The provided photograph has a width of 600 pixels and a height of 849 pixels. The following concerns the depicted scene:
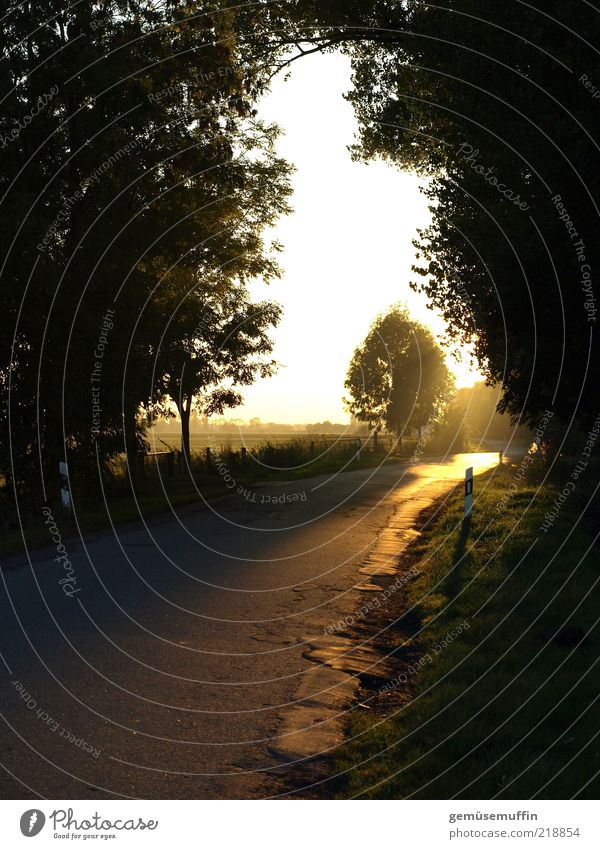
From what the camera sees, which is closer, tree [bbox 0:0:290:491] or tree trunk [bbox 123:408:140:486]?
tree [bbox 0:0:290:491]

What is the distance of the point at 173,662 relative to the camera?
26.6ft

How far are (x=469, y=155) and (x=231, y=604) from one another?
37.2 feet

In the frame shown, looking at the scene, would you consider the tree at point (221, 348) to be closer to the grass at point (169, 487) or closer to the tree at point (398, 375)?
the grass at point (169, 487)

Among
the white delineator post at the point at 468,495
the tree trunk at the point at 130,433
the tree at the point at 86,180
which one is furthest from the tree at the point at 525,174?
the tree trunk at the point at 130,433

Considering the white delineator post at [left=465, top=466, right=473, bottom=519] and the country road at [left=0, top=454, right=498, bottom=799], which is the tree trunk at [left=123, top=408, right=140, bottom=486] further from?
the white delineator post at [left=465, top=466, right=473, bottom=519]

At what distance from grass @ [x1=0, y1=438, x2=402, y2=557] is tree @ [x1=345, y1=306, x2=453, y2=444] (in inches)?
1264

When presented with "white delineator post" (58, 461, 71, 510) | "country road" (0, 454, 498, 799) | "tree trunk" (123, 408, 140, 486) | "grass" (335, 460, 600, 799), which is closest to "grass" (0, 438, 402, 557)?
"white delineator post" (58, 461, 71, 510)

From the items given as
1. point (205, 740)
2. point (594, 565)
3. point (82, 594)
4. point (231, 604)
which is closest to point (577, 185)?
point (594, 565)

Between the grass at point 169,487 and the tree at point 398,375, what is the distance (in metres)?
32.1

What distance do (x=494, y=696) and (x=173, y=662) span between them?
2.90 m

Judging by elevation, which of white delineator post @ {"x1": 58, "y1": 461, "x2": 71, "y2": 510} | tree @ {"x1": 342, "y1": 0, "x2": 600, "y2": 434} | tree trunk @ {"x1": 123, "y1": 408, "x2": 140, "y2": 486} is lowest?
white delineator post @ {"x1": 58, "y1": 461, "x2": 71, "y2": 510}

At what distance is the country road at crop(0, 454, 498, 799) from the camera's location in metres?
5.62

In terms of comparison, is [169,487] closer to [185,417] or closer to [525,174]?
[185,417]

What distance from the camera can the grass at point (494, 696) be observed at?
5359 millimetres
